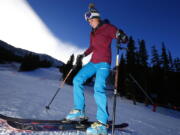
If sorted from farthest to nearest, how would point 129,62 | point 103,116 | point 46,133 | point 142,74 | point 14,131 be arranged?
point 129,62 < point 142,74 < point 103,116 < point 46,133 < point 14,131

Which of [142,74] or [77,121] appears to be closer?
[77,121]

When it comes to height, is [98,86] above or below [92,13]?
below

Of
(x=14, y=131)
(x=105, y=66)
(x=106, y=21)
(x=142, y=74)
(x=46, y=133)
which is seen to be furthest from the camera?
(x=142, y=74)

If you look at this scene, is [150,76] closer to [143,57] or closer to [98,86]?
[143,57]

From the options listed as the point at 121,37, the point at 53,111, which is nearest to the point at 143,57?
the point at 53,111

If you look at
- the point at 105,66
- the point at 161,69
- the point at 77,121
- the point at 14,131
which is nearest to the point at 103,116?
the point at 77,121

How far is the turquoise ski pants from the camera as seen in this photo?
8.96 ft

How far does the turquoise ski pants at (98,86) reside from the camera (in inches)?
108

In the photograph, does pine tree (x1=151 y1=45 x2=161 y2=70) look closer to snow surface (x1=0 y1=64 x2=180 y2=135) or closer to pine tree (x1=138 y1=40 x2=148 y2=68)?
pine tree (x1=138 y1=40 x2=148 y2=68)

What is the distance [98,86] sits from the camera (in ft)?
9.39

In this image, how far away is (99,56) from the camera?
3.15 metres

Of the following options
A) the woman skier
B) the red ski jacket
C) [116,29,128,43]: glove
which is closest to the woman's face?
the woman skier

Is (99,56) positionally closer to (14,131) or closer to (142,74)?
(14,131)

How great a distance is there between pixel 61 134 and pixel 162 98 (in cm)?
3800
